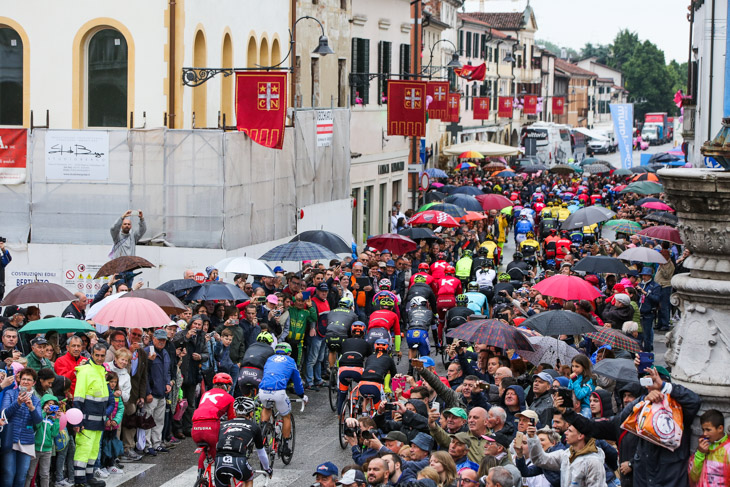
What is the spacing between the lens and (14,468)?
1341 centimetres

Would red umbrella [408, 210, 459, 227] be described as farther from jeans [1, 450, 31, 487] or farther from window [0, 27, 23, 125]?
jeans [1, 450, 31, 487]

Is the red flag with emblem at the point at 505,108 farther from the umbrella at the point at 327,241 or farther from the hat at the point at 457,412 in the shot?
the hat at the point at 457,412

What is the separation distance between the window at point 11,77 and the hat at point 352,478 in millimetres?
17118

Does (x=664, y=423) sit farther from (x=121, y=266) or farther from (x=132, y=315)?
(x=121, y=266)

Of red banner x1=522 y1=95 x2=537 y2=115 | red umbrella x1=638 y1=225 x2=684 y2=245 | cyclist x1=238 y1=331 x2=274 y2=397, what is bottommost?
cyclist x1=238 y1=331 x2=274 y2=397

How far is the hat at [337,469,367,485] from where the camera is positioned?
9844 millimetres

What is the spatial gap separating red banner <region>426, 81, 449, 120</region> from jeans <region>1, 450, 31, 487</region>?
31.3 meters

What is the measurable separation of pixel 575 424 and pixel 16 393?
5.96 meters

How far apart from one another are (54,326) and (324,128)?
18.4m

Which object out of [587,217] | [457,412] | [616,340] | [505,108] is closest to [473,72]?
[587,217]

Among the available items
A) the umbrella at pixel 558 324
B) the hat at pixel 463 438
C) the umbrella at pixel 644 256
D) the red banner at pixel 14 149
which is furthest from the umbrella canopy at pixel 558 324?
the red banner at pixel 14 149

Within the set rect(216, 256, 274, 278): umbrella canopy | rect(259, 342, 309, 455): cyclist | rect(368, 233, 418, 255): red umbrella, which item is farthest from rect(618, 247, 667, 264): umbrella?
rect(259, 342, 309, 455): cyclist

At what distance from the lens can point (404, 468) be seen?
1060 cm

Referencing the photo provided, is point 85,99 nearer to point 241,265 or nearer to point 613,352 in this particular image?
point 241,265
